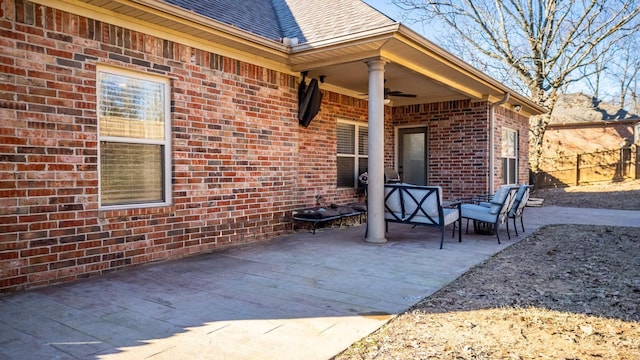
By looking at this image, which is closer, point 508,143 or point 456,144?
point 456,144

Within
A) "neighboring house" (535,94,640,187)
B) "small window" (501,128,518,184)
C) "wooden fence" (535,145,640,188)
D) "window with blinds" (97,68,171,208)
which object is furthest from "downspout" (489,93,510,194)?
"wooden fence" (535,145,640,188)

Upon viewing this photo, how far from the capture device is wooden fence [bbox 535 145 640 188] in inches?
687

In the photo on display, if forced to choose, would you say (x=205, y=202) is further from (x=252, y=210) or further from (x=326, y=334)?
(x=326, y=334)

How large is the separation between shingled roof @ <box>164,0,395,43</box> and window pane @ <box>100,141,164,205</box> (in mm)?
1857

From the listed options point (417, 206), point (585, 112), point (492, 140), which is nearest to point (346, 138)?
point (417, 206)

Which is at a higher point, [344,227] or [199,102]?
[199,102]

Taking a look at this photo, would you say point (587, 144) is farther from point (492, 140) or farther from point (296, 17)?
point (296, 17)

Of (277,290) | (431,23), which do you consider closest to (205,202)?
(277,290)

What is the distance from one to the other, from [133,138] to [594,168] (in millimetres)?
18958

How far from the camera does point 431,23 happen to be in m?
18.0

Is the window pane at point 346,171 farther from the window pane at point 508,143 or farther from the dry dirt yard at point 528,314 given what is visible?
the window pane at point 508,143

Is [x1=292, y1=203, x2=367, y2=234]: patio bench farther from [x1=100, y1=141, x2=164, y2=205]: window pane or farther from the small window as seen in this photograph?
the small window

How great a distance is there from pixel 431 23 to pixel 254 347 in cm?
1807

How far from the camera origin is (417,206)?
19.9 ft
